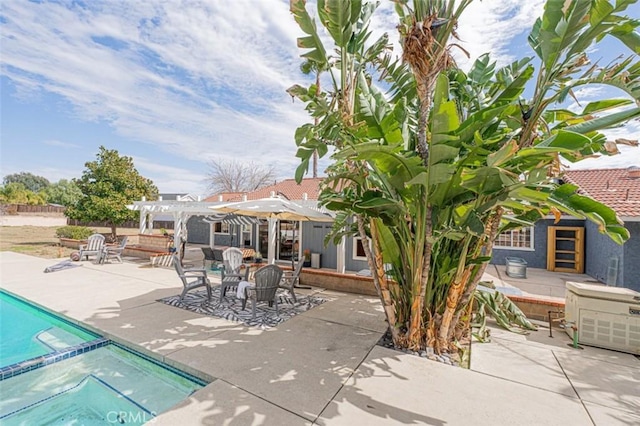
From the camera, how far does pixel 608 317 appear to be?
516cm

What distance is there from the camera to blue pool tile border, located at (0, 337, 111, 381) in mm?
4114

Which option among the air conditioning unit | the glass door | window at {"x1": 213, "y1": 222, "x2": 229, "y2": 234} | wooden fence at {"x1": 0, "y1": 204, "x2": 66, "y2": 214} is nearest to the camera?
the air conditioning unit

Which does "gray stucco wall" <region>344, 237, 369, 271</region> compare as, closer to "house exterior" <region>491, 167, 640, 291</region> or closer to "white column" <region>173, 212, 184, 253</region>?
"house exterior" <region>491, 167, 640, 291</region>

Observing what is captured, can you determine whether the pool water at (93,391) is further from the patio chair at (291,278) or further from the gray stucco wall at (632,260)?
the gray stucco wall at (632,260)

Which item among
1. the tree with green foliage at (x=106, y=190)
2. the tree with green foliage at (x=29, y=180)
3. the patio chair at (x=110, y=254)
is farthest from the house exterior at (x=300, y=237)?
the tree with green foliage at (x=29, y=180)

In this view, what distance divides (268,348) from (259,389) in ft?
4.14

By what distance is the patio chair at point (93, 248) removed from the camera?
12.7 metres

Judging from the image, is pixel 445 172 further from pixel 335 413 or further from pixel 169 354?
pixel 169 354

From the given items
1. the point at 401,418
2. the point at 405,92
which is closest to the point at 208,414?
the point at 401,418

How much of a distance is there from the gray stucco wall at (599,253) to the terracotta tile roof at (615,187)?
4.10ft

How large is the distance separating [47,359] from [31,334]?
2.29 meters

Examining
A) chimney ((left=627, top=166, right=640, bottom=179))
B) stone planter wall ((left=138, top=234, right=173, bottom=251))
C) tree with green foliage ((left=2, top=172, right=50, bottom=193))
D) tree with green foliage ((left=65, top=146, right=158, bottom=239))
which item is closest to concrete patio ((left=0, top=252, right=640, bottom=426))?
stone planter wall ((left=138, top=234, right=173, bottom=251))

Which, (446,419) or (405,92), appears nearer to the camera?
Result: (446,419)

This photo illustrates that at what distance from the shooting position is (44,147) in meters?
25.7
